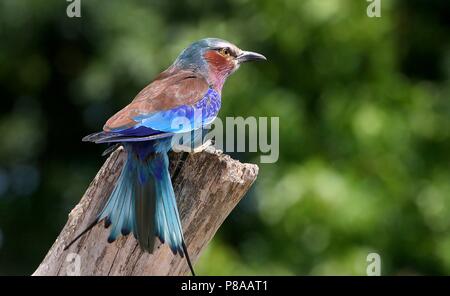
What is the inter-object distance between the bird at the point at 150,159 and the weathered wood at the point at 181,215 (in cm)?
5

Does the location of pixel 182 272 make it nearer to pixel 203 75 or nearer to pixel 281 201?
pixel 203 75

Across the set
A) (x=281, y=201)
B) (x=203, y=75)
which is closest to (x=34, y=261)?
(x=281, y=201)

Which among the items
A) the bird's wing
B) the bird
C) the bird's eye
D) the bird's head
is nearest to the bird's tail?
the bird

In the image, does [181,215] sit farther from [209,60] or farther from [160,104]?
[209,60]

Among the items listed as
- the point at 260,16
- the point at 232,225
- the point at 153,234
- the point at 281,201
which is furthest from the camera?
the point at 232,225

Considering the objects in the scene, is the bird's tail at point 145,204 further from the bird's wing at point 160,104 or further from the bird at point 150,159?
the bird's wing at point 160,104

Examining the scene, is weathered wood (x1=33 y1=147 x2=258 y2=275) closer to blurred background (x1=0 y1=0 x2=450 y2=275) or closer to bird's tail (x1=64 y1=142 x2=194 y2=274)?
bird's tail (x1=64 y1=142 x2=194 y2=274)

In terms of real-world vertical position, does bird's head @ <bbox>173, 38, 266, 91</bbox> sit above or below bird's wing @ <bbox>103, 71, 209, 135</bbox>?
above

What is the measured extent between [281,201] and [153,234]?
12.7 ft

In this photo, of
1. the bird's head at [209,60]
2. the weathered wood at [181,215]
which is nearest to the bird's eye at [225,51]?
the bird's head at [209,60]

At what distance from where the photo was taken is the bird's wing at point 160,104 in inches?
159

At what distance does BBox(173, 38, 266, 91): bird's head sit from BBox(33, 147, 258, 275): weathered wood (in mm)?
928

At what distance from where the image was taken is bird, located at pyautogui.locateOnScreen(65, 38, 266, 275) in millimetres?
3953

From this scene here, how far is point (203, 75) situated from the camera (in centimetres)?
497
